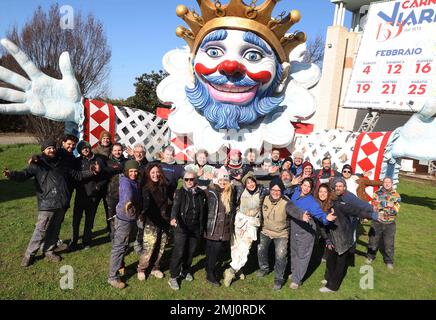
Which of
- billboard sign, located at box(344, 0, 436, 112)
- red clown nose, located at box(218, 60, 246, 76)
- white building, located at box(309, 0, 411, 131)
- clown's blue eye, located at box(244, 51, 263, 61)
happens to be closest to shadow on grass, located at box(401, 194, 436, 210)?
billboard sign, located at box(344, 0, 436, 112)

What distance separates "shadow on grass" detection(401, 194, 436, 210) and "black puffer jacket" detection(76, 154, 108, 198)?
822 centimetres

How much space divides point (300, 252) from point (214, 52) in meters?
2.61

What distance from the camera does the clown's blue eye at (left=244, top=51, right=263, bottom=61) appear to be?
13.7ft

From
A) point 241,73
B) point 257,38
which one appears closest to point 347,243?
point 241,73

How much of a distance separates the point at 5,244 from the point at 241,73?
351 cm

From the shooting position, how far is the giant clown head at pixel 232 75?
13.4 ft

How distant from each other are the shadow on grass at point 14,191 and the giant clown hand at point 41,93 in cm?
241

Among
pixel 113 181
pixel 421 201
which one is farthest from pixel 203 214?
pixel 421 201

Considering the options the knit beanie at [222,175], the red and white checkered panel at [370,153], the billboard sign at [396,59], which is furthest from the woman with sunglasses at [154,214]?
the billboard sign at [396,59]

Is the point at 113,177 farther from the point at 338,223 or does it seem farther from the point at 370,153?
the point at 370,153

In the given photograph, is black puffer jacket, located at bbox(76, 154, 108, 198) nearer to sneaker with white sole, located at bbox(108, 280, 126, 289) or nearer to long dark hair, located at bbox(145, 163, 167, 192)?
long dark hair, located at bbox(145, 163, 167, 192)

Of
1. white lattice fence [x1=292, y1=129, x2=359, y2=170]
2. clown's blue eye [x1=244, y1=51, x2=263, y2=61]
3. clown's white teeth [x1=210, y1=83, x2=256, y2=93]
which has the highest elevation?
clown's blue eye [x1=244, y1=51, x2=263, y2=61]

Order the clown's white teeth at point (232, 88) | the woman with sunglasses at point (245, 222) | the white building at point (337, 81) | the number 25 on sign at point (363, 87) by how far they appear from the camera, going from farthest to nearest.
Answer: the white building at point (337, 81) < the number 25 on sign at point (363, 87) < the clown's white teeth at point (232, 88) < the woman with sunglasses at point (245, 222)

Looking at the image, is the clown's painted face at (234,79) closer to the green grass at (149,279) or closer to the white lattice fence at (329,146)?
the white lattice fence at (329,146)
